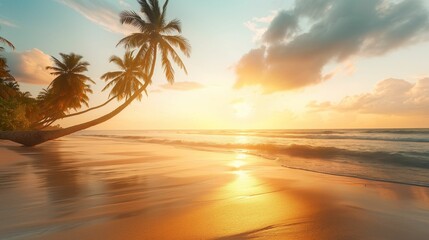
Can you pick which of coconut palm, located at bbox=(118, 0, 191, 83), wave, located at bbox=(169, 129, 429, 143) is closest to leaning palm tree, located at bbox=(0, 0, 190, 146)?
coconut palm, located at bbox=(118, 0, 191, 83)

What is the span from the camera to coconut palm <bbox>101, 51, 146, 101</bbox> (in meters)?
25.9

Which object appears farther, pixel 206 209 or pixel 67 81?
pixel 67 81

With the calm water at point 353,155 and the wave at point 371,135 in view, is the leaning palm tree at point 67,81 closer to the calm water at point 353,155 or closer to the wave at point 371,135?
the calm water at point 353,155

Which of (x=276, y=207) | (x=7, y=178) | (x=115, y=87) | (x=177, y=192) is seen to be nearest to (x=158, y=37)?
(x=115, y=87)

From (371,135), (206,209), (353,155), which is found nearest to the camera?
(206,209)

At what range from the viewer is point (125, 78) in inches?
1040

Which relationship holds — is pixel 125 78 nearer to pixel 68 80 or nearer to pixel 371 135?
pixel 68 80

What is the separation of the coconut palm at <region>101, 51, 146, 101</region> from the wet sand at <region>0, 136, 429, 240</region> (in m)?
21.4

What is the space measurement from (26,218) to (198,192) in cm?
269

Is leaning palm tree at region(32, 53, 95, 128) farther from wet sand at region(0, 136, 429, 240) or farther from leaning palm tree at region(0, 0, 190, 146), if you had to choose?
wet sand at region(0, 136, 429, 240)

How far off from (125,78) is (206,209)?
2610 centimetres

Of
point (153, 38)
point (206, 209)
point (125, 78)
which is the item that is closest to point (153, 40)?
point (153, 38)

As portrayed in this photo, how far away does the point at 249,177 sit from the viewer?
6148 mm

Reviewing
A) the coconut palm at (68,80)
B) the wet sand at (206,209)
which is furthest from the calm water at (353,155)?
the coconut palm at (68,80)
